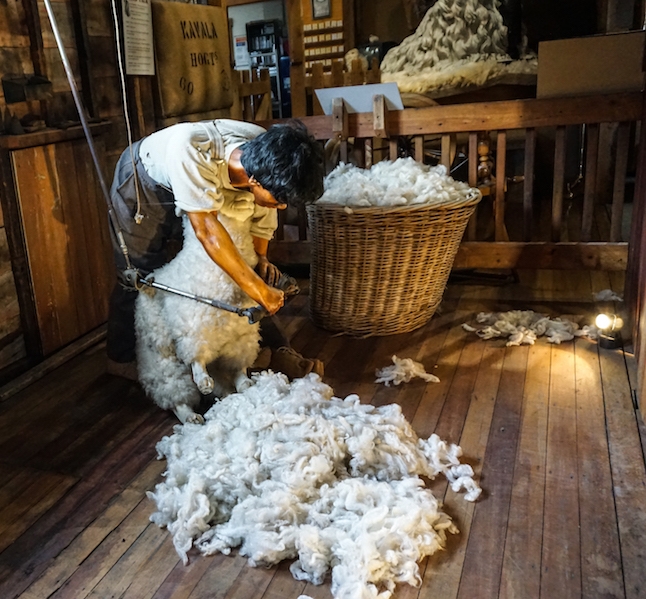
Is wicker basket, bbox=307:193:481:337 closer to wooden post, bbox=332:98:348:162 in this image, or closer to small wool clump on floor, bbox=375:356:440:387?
small wool clump on floor, bbox=375:356:440:387

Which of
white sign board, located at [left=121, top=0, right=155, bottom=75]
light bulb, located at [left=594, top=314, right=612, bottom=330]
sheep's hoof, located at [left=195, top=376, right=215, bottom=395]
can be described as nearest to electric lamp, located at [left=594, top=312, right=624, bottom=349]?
light bulb, located at [left=594, top=314, right=612, bottom=330]

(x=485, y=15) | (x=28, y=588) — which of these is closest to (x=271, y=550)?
(x=28, y=588)

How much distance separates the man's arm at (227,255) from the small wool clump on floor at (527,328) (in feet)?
3.83

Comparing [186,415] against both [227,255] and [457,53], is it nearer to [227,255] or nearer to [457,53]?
[227,255]

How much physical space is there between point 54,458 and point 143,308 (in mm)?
548

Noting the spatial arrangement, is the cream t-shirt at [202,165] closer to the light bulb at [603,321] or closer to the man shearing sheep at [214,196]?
the man shearing sheep at [214,196]

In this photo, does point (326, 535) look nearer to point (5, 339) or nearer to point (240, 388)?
point (240, 388)

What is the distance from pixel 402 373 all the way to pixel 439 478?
0.63m

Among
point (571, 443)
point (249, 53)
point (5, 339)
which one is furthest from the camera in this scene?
point (249, 53)

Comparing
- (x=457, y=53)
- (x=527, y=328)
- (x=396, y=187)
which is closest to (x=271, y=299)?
(x=396, y=187)

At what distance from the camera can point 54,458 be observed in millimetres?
2059

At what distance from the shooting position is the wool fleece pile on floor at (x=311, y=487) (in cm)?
154

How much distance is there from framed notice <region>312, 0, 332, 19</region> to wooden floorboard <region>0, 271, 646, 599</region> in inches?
169

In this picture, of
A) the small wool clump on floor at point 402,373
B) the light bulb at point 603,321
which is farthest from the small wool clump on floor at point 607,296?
the small wool clump on floor at point 402,373
